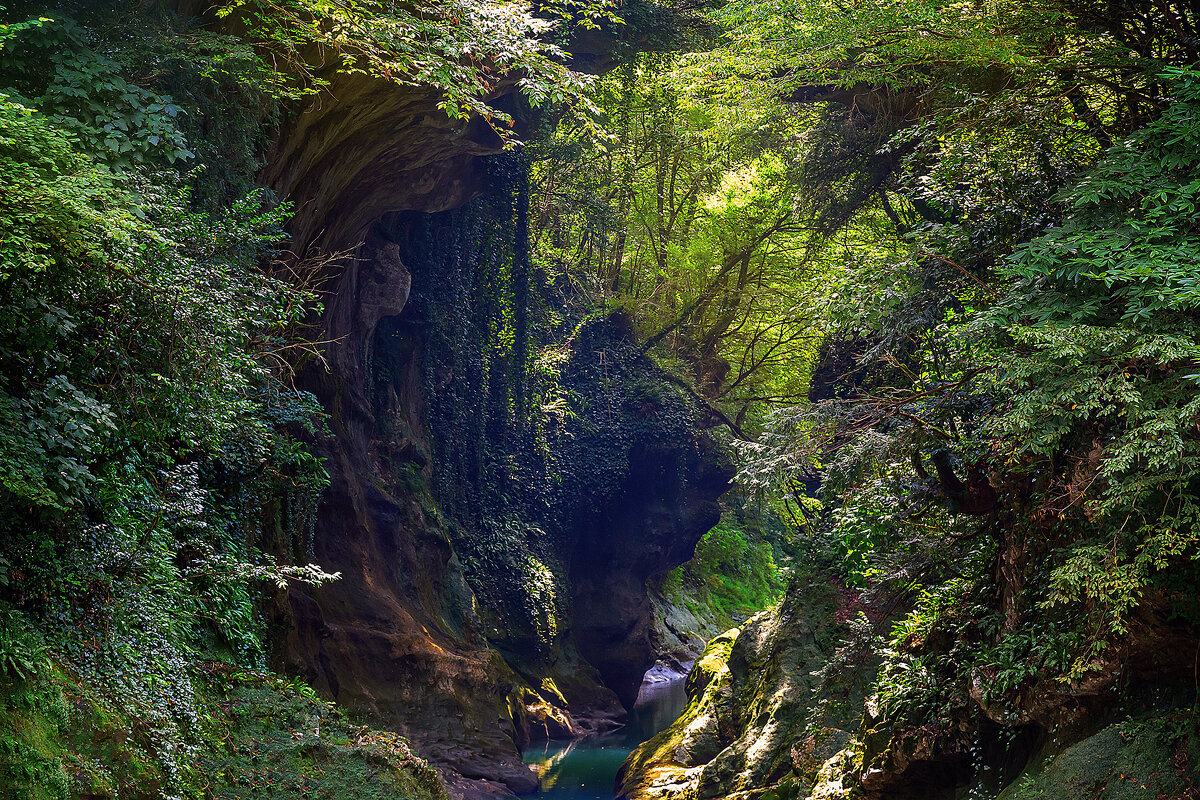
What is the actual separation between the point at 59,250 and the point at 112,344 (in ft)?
2.28

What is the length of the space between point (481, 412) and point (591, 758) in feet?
24.0

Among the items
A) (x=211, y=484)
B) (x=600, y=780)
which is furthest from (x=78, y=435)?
(x=600, y=780)

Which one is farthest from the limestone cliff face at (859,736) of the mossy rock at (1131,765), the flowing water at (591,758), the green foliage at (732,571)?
the green foliage at (732,571)

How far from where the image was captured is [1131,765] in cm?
465

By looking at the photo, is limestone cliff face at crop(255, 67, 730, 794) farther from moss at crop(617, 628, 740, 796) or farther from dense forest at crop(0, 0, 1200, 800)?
moss at crop(617, 628, 740, 796)

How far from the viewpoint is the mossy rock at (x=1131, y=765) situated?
4406 mm

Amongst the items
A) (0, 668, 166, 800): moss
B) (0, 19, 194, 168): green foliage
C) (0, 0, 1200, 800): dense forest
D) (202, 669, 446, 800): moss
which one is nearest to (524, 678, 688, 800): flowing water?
(0, 0, 1200, 800): dense forest

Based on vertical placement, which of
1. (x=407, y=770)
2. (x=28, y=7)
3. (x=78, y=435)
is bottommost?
(x=407, y=770)

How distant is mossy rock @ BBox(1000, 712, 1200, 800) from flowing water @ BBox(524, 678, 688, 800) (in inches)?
379

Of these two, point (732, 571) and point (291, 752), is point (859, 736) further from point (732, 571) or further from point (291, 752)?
point (732, 571)

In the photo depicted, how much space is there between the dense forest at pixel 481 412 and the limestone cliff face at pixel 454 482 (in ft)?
0.31

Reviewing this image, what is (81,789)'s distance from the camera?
3.83 m

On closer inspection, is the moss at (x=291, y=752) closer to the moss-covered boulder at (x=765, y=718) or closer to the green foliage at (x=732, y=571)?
the moss-covered boulder at (x=765, y=718)

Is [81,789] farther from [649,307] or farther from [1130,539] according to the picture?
[649,307]
